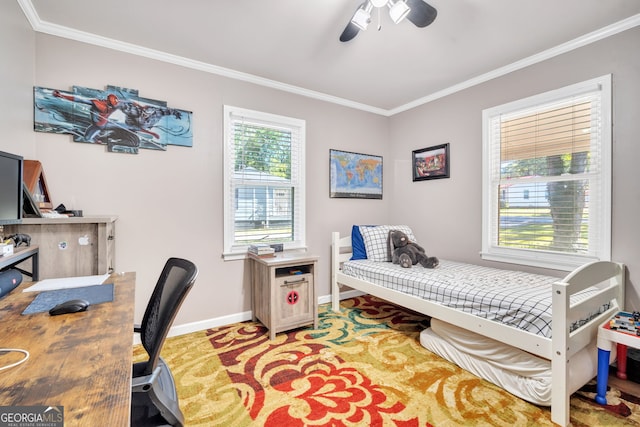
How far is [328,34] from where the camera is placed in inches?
86.7

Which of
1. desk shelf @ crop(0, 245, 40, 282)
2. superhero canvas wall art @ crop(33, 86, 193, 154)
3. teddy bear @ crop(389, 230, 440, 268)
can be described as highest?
superhero canvas wall art @ crop(33, 86, 193, 154)

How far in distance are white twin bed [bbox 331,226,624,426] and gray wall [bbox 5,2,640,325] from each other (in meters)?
0.56

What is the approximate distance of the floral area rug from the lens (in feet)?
5.25

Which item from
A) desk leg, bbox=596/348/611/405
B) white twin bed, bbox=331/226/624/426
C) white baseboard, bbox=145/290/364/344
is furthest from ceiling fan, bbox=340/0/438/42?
white baseboard, bbox=145/290/364/344

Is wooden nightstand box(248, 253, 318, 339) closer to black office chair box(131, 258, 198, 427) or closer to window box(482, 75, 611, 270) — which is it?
black office chair box(131, 258, 198, 427)

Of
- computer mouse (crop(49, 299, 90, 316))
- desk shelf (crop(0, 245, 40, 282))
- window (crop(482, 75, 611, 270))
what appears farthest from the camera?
window (crop(482, 75, 611, 270))

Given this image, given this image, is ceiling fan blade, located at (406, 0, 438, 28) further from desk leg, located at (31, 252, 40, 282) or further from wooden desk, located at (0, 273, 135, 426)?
desk leg, located at (31, 252, 40, 282)

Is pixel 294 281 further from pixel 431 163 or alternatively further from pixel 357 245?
pixel 431 163

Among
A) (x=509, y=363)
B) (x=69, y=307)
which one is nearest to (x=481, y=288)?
(x=509, y=363)

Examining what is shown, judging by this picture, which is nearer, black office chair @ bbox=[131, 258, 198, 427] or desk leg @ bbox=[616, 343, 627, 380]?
Result: black office chair @ bbox=[131, 258, 198, 427]

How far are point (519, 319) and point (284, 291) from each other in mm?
1756

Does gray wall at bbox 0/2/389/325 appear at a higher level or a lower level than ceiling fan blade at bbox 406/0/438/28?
lower

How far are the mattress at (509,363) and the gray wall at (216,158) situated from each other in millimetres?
876

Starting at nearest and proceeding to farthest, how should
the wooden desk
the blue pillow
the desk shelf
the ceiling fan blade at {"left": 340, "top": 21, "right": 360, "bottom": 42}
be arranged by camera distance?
the wooden desk → the desk shelf → the ceiling fan blade at {"left": 340, "top": 21, "right": 360, "bottom": 42} → the blue pillow
